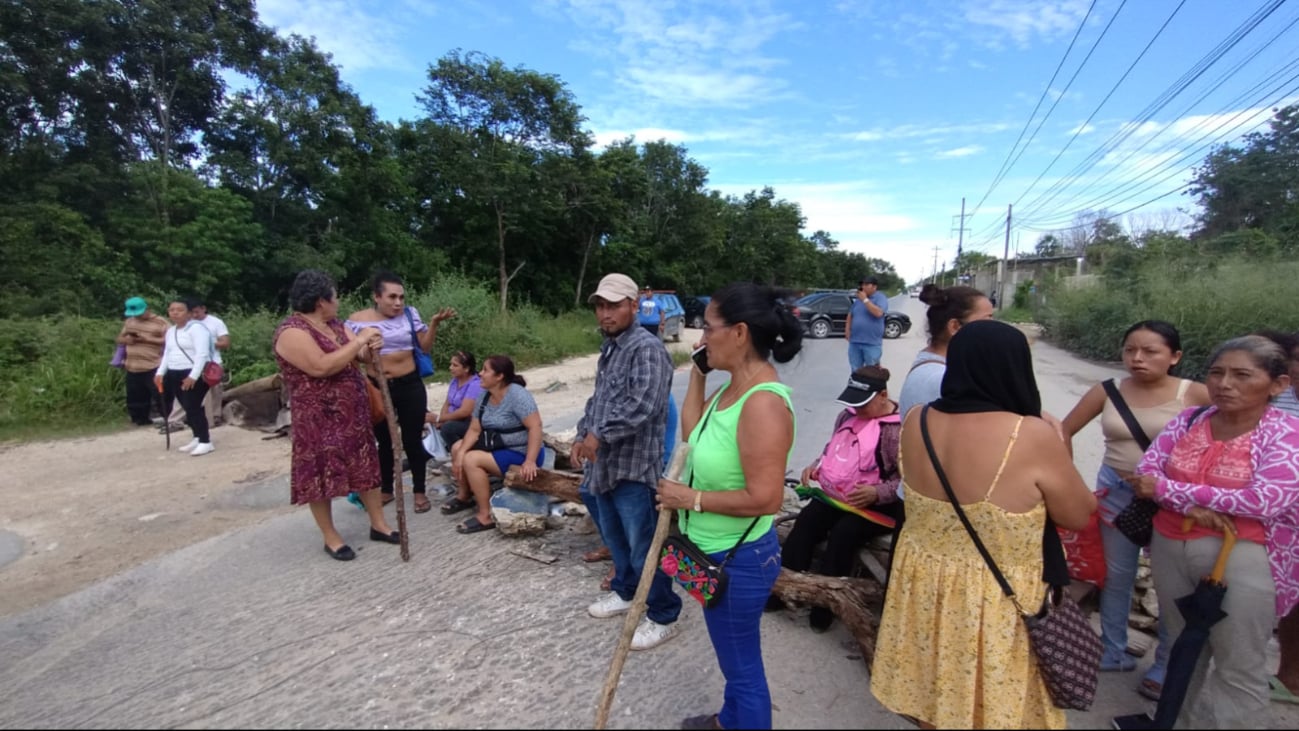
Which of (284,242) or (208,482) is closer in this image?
(208,482)

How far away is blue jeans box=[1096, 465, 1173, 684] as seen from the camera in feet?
8.66

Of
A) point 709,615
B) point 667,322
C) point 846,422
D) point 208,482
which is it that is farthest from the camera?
point 667,322

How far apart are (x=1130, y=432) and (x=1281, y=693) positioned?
3.66 ft

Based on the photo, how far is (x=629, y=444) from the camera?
2.90 metres

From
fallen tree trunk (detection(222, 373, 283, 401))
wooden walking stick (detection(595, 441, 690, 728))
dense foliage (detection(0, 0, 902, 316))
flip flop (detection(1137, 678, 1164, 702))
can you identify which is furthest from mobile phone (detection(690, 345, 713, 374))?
dense foliage (detection(0, 0, 902, 316))

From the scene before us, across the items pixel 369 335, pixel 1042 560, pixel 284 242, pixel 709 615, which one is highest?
pixel 284 242

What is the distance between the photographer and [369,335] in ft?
12.3

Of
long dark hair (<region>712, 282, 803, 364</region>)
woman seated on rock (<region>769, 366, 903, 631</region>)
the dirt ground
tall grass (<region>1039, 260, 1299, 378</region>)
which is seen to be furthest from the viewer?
tall grass (<region>1039, 260, 1299, 378</region>)

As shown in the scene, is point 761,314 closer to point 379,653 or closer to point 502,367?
point 379,653

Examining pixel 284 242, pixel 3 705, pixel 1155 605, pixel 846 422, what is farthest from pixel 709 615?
pixel 284 242

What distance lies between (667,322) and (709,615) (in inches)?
657

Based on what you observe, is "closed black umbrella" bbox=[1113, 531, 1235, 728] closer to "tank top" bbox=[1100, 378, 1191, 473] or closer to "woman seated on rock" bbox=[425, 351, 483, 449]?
"tank top" bbox=[1100, 378, 1191, 473]

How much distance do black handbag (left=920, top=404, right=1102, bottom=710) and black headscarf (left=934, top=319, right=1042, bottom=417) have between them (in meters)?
0.23

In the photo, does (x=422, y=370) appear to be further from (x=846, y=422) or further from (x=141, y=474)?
(x=141, y=474)
